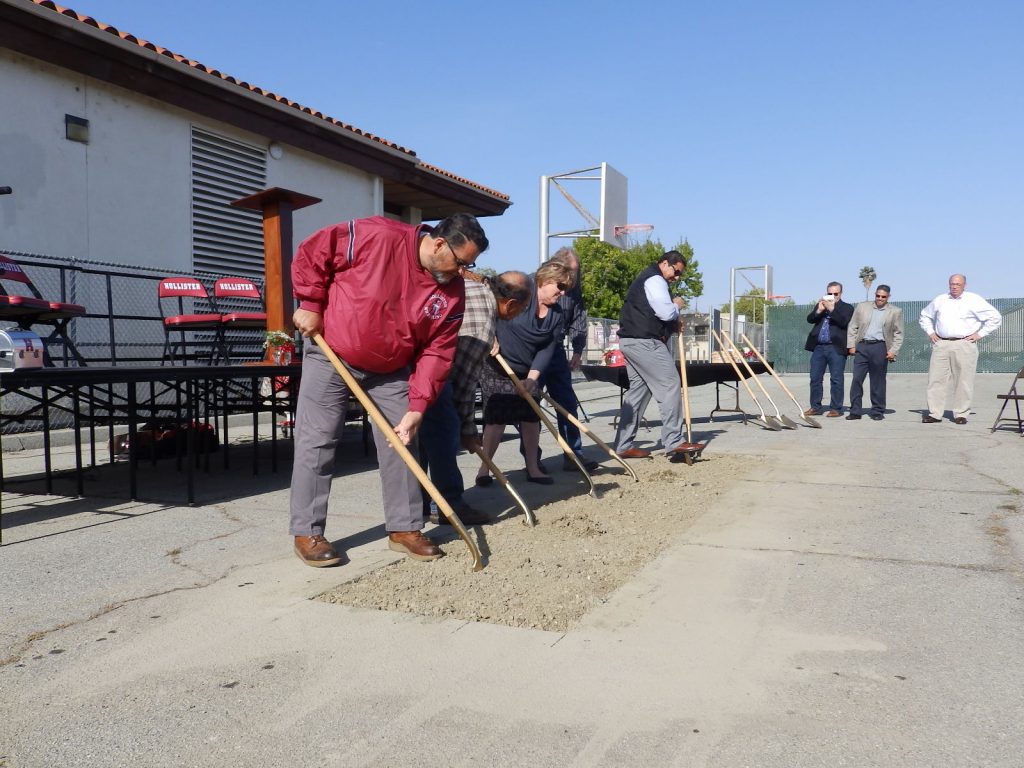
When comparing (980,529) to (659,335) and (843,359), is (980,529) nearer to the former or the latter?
(659,335)

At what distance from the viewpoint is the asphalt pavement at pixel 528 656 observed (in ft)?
7.06

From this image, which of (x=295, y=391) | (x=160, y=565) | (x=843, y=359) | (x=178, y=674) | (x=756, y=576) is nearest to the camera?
(x=178, y=674)

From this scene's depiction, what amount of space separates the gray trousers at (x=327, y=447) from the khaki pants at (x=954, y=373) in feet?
29.3

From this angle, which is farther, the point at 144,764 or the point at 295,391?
the point at 295,391

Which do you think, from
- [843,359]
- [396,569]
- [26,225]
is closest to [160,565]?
[396,569]

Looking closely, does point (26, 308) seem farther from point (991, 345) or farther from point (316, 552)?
point (991, 345)

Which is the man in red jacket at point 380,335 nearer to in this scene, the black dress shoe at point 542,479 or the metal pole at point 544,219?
the black dress shoe at point 542,479

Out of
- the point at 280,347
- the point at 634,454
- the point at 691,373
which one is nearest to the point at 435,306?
the point at 280,347

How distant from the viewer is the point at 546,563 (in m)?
3.84

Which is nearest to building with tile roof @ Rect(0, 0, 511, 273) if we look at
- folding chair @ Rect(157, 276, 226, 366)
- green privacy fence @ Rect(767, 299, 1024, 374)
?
folding chair @ Rect(157, 276, 226, 366)

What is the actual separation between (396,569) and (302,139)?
10354mm

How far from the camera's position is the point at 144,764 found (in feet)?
6.75

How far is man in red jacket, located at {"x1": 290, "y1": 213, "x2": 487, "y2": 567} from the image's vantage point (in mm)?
3752

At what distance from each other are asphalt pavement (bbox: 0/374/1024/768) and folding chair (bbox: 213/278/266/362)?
2927 millimetres
